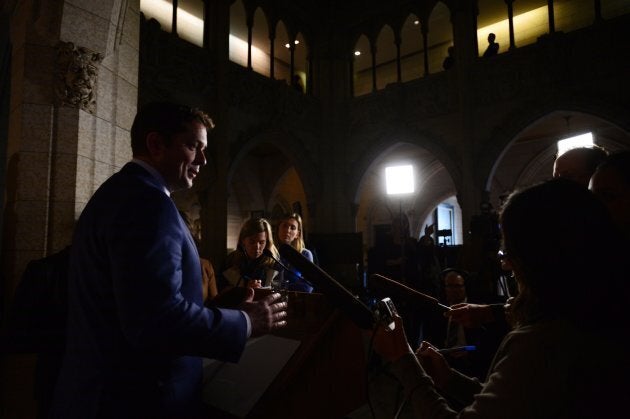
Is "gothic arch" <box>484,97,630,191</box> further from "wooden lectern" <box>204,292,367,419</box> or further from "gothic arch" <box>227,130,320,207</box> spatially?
"wooden lectern" <box>204,292,367,419</box>

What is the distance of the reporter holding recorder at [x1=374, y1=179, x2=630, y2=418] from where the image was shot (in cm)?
79

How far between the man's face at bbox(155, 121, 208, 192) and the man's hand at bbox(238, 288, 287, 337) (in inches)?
18.7

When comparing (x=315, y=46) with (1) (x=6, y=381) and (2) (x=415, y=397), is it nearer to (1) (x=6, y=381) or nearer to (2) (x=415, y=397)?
(1) (x=6, y=381)

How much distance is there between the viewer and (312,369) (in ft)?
3.30

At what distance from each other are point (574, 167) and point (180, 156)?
2115 mm

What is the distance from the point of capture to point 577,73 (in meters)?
8.15

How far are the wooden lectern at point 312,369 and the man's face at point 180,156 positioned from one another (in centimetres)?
54

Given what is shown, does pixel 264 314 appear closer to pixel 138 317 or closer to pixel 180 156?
pixel 138 317

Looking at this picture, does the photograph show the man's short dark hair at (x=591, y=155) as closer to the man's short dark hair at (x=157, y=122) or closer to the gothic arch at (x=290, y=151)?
the man's short dark hair at (x=157, y=122)

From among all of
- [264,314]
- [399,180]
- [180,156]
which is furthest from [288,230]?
[399,180]

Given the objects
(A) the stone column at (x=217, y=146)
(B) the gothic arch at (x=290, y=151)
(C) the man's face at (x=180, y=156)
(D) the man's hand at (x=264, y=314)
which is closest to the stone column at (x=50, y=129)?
(C) the man's face at (x=180, y=156)

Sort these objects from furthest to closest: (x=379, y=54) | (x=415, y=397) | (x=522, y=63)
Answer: (x=379, y=54), (x=522, y=63), (x=415, y=397)

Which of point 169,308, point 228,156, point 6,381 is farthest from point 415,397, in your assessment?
point 228,156

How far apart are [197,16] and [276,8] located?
2.35m
